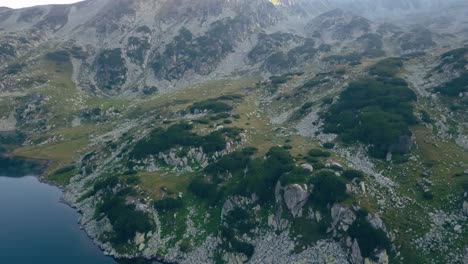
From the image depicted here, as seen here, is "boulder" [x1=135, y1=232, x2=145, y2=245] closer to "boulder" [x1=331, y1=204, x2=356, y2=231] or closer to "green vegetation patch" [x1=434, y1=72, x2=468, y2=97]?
"boulder" [x1=331, y1=204, x2=356, y2=231]

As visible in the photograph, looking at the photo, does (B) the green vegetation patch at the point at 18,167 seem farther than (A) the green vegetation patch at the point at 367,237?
Yes

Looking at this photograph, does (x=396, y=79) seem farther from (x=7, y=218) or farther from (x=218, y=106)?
(x=7, y=218)

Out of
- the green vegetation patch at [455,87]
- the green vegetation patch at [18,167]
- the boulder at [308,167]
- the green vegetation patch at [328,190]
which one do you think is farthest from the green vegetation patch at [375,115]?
the green vegetation patch at [18,167]

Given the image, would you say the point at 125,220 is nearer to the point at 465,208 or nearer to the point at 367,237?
the point at 367,237

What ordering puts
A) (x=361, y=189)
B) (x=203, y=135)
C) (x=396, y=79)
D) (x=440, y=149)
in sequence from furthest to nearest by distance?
(x=396, y=79) < (x=203, y=135) < (x=440, y=149) < (x=361, y=189)

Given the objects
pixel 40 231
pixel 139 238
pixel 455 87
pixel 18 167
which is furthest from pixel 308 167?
pixel 18 167

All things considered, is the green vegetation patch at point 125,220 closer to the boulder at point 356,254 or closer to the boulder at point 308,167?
the boulder at point 308,167

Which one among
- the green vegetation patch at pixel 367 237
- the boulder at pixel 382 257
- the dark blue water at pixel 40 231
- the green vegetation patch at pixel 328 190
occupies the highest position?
the green vegetation patch at pixel 328 190

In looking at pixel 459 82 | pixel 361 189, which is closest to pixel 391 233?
pixel 361 189
